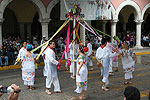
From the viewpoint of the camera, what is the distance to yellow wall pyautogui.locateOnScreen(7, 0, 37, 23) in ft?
58.6

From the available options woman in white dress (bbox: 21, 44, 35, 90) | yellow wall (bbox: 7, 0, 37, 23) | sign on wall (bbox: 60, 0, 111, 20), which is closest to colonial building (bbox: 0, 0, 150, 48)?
yellow wall (bbox: 7, 0, 37, 23)

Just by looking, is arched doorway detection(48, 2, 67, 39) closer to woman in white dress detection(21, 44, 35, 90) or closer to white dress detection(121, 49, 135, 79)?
white dress detection(121, 49, 135, 79)

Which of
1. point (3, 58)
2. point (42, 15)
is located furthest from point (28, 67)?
point (42, 15)

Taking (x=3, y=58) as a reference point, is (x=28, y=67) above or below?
below

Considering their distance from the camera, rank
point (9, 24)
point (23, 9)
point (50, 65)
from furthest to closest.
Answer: point (9, 24)
point (23, 9)
point (50, 65)

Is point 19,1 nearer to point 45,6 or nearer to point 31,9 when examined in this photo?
point 31,9

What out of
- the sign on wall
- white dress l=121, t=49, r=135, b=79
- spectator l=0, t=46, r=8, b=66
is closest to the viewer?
white dress l=121, t=49, r=135, b=79

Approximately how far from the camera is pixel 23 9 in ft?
60.2

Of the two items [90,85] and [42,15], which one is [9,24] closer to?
[42,15]

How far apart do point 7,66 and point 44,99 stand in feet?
19.8

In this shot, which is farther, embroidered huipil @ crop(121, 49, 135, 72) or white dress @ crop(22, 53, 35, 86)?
embroidered huipil @ crop(121, 49, 135, 72)

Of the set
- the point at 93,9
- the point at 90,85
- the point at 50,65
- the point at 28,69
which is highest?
the point at 93,9

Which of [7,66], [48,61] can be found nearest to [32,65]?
[48,61]

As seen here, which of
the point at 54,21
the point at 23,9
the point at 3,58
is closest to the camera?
the point at 3,58
